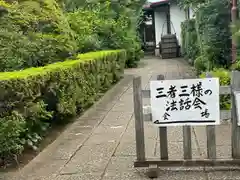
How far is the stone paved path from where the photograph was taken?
529 cm

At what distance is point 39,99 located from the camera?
6.82 meters

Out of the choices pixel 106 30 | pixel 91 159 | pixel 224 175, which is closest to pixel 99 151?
pixel 91 159

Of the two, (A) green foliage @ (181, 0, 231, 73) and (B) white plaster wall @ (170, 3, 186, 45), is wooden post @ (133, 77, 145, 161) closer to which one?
(A) green foliage @ (181, 0, 231, 73)

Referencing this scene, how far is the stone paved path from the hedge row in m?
0.33

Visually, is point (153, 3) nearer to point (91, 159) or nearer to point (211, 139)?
point (91, 159)

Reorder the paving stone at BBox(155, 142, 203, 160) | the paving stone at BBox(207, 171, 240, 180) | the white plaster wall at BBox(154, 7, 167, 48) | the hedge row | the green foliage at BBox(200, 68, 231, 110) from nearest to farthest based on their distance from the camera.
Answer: the paving stone at BBox(207, 171, 240, 180) → the hedge row → the paving stone at BBox(155, 142, 203, 160) → the green foliage at BBox(200, 68, 231, 110) → the white plaster wall at BBox(154, 7, 167, 48)

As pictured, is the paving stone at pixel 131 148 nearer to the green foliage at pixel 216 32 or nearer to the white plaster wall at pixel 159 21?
the green foliage at pixel 216 32

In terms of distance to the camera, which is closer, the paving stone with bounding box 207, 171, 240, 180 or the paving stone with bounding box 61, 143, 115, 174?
the paving stone with bounding box 207, 171, 240, 180

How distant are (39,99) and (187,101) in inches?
104

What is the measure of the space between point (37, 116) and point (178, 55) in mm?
21817

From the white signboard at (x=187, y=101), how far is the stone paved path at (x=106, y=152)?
2.10 ft

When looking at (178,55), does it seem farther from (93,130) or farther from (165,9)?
(93,130)

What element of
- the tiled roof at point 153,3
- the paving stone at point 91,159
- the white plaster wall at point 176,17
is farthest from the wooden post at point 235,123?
the tiled roof at point 153,3

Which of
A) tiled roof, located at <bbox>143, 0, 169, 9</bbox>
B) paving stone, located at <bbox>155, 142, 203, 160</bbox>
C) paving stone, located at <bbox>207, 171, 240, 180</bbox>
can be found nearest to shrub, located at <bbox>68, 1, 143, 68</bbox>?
tiled roof, located at <bbox>143, 0, 169, 9</bbox>
